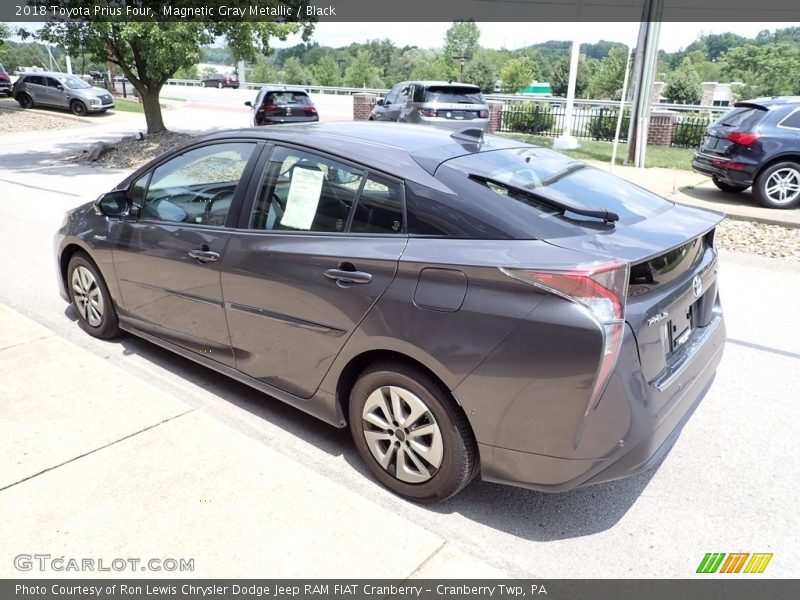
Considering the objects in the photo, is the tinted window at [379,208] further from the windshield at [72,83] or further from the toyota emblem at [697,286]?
the windshield at [72,83]

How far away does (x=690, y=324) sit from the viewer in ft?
10.1

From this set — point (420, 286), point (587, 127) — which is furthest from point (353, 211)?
point (587, 127)

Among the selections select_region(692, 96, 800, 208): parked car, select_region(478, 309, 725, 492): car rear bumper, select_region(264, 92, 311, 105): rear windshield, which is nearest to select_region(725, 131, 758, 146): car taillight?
select_region(692, 96, 800, 208): parked car

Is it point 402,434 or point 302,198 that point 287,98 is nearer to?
point 302,198

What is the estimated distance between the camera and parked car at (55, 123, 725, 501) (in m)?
2.48

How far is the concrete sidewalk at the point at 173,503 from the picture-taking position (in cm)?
259

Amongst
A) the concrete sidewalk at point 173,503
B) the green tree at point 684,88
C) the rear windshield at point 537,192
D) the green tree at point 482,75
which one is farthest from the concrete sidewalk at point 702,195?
the green tree at point 482,75

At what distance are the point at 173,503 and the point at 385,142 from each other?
201cm

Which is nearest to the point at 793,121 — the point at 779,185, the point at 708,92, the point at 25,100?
the point at 779,185

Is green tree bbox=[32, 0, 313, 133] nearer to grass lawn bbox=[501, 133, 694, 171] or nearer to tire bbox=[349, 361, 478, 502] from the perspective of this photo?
grass lawn bbox=[501, 133, 694, 171]

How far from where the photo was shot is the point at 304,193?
11.0ft

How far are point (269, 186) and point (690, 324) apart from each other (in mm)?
2252

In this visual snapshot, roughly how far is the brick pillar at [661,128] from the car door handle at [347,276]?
18700mm
